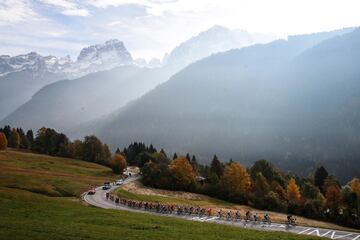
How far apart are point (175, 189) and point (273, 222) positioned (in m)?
58.5

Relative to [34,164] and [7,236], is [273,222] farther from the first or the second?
[34,164]

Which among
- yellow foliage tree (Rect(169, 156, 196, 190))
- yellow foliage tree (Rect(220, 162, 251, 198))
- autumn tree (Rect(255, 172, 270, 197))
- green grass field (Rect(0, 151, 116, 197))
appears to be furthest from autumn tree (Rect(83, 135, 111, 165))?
autumn tree (Rect(255, 172, 270, 197))

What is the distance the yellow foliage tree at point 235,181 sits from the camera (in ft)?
392

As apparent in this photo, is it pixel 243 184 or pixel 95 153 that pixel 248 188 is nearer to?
pixel 243 184

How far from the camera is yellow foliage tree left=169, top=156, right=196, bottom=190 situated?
123875 mm

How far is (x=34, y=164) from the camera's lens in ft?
416

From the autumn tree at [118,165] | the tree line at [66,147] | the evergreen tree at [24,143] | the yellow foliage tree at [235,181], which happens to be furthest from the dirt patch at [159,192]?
the evergreen tree at [24,143]

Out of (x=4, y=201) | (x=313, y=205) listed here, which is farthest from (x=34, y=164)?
(x=313, y=205)

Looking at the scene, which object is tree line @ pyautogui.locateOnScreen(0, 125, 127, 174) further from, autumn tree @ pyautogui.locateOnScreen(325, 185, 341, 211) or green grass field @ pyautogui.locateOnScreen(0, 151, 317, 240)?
green grass field @ pyautogui.locateOnScreen(0, 151, 317, 240)

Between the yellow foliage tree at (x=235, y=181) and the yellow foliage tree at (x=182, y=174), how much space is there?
943 centimetres

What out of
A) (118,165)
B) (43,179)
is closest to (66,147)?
(118,165)

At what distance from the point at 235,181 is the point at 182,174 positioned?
15657 mm

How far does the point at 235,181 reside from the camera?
4783 inches

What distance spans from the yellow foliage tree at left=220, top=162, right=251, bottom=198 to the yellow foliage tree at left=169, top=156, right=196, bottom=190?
30.9 ft
